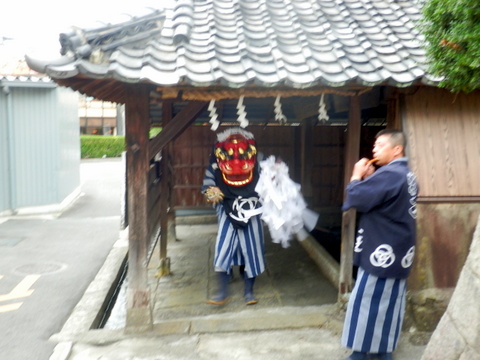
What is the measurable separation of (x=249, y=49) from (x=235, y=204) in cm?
186

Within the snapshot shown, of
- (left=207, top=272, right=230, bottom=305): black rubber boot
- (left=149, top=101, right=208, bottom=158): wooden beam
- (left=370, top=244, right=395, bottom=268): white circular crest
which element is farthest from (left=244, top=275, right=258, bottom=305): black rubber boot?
(left=370, top=244, right=395, bottom=268): white circular crest

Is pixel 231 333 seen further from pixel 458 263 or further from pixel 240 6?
pixel 240 6

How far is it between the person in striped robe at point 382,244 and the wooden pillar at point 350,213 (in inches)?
44.3

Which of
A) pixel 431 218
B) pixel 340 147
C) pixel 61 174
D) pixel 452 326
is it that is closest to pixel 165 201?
pixel 431 218

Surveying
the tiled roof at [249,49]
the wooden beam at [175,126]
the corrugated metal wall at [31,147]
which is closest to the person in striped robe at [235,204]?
the wooden beam at [175,126]

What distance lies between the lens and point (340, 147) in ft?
35.1

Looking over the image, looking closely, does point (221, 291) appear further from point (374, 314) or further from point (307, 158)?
point (307, 158)

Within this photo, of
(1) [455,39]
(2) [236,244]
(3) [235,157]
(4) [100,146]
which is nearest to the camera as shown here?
(1) [455,39]

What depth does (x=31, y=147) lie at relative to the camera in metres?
12.2

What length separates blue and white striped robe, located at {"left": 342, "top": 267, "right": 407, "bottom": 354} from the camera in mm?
3686

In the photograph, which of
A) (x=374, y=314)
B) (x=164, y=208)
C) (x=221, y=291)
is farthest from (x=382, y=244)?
(x=164, y=208)

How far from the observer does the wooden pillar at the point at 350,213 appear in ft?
16.0

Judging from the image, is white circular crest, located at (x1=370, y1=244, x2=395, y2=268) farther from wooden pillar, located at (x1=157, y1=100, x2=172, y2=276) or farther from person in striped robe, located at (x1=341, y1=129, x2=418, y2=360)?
wooden pillar, located at (x1=157, y1=100, x2=172, y2=276)

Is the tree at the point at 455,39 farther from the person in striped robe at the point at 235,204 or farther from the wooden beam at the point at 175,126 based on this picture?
the person in striped robe at the point at 235,204
